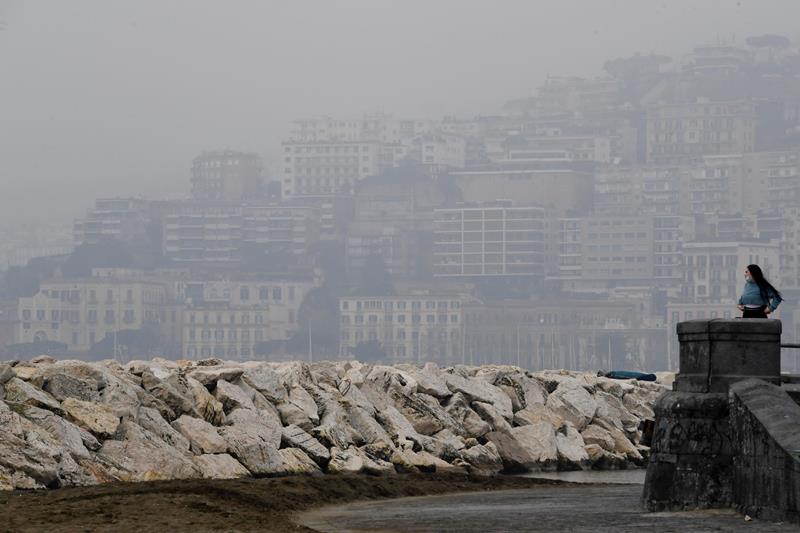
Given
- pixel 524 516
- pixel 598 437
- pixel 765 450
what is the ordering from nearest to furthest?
1. pixel 765 450
2. pixel 524 516
3. pixel 598 437

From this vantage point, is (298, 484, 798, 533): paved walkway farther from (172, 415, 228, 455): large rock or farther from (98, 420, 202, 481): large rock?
(172, 415, 228, 455): large rock

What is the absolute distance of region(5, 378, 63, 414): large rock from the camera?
17391 mm

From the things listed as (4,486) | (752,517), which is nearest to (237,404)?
(4,486)

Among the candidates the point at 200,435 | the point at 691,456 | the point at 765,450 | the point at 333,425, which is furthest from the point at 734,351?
the point at 333,425

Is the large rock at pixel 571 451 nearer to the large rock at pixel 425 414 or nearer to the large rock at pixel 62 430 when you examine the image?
the large rock at pixel 425 414

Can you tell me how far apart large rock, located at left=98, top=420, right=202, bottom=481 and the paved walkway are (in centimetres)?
221

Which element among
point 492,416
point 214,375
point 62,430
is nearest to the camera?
point 62,430

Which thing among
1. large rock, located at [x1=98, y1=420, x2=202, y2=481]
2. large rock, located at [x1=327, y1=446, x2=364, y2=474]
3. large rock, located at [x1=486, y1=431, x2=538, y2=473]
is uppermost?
large rock, located at [x1=98, y1=420, x2=202, y2=481]

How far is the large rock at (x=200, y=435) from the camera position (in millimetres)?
18406

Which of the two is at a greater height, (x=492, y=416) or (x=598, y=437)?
(x=492, y=416)

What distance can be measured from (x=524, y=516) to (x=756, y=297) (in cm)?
234

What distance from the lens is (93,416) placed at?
692 inches

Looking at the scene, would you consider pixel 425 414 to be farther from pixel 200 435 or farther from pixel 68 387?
pixel 68 387

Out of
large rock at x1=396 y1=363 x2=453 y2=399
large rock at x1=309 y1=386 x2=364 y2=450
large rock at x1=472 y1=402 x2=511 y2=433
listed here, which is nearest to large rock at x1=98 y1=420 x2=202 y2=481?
large rock at x1=309 y1=386 x2=364 y2=450
